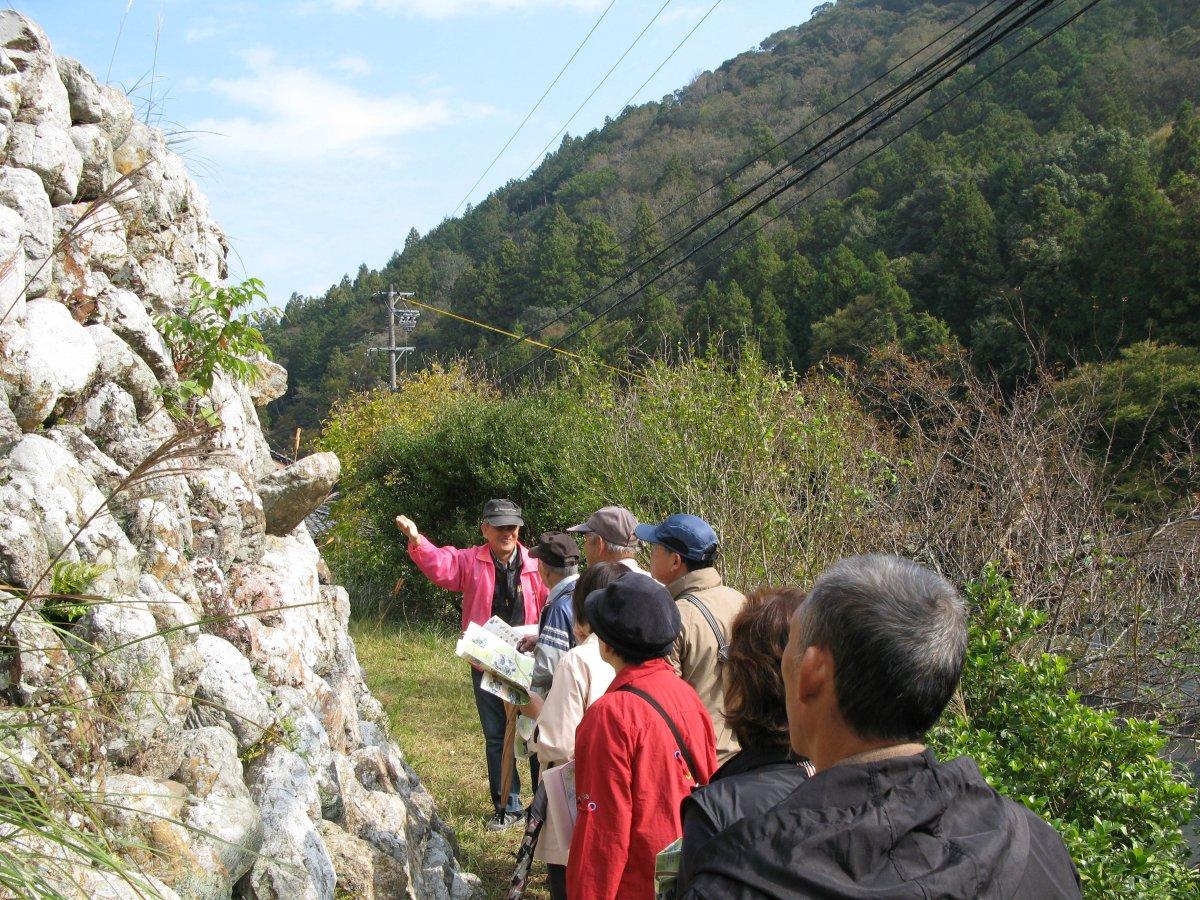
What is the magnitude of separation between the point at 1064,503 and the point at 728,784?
4492 mm

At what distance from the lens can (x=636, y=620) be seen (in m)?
3.08

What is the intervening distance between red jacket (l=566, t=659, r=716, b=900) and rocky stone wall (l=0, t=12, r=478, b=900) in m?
0.98

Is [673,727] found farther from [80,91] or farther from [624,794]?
[80,91]

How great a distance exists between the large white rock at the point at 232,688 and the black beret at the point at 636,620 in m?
1.55

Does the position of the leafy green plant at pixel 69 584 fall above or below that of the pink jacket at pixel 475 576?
above

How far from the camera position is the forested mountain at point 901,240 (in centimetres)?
2333

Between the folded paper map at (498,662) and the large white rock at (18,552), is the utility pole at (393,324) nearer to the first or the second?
the folded paper map at (498,662)

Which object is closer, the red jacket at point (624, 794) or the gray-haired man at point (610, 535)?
the red jacket at point (624, 794)

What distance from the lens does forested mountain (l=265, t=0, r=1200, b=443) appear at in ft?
76.5

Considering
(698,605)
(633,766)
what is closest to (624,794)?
(633,766)

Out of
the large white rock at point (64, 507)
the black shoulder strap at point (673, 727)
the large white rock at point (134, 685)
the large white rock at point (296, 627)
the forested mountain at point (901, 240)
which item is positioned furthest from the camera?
the forested mountain at point (901, 240)

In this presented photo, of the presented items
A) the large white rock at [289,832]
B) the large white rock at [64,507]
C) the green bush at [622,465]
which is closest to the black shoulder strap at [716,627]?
the large white rock at [289,832]

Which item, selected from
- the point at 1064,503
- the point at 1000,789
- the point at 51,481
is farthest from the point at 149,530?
the point at 1064,503

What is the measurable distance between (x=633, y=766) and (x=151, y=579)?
2022 mm
